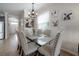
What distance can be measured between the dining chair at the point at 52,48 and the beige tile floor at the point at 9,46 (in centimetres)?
46

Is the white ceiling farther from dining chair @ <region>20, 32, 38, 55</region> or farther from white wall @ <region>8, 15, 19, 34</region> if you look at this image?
dining chair @ <region>20, 32, 38, 55</region>

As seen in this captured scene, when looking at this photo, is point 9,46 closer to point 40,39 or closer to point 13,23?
point 13,23

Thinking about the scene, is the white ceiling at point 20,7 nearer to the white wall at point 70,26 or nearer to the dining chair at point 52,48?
the white wall at point 70,26

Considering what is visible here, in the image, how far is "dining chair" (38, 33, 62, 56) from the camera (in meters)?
1.86

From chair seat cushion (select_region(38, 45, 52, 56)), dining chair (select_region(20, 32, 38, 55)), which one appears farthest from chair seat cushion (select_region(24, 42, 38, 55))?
chair seat cushion (select_region(38, 45, 52, 56))

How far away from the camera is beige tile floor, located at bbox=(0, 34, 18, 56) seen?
5.93 ft

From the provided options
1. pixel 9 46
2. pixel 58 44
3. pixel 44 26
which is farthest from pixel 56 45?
pixel 9 46

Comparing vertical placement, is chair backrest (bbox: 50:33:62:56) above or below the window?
below

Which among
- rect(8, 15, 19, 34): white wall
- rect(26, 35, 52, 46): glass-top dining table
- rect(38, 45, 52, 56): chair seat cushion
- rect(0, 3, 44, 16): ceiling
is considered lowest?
rect(38, 45, 52, 56): chair seat cushion

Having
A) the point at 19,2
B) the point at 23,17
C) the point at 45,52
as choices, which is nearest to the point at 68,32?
the point at 45,52

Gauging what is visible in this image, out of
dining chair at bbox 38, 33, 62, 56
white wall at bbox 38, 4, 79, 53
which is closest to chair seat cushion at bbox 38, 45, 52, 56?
dining chair at bbox 38, 33, 62, 56

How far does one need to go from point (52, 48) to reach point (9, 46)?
0.77 meters

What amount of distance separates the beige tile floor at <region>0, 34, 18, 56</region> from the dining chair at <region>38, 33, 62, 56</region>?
458 millimetres

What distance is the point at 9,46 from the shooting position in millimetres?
1816
